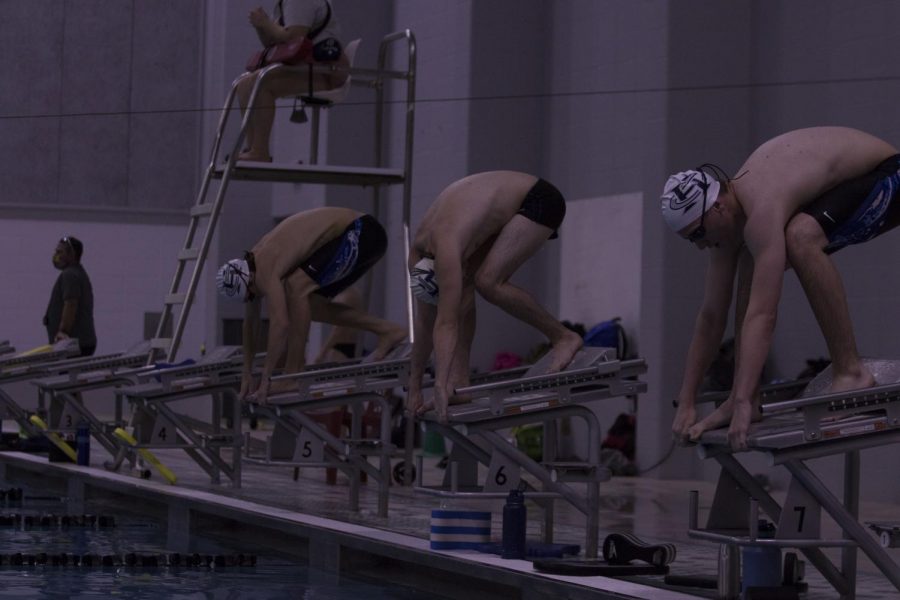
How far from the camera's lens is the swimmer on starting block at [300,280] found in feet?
26.5

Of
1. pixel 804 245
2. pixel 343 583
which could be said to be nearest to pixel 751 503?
pixel 804 245

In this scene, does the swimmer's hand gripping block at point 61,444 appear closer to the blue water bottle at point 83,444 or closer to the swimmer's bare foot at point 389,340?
the blue water bottle at point 83,444

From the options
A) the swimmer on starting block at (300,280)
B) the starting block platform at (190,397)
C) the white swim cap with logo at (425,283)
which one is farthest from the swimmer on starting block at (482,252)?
the starting block platform at (190,397)

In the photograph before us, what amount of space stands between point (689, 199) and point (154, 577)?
294 cm

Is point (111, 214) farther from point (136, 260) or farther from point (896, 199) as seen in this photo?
point (896, 199)

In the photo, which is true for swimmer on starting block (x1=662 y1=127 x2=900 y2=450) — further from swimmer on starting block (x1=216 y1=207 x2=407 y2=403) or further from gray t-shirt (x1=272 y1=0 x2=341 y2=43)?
gray t-shirt (x1=272 y1=0 x2=341 y2=43)

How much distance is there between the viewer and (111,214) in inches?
781

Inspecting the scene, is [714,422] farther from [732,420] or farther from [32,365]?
[32,365]

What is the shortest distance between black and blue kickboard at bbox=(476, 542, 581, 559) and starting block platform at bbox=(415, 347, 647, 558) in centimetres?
7

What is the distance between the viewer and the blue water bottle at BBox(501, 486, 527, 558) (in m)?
5.53

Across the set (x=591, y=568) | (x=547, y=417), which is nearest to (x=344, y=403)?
(x=547, y=417)

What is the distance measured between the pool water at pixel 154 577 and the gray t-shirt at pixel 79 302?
3772 millimetres

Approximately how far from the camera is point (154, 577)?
635 centimetres

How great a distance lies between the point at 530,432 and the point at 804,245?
784cm
